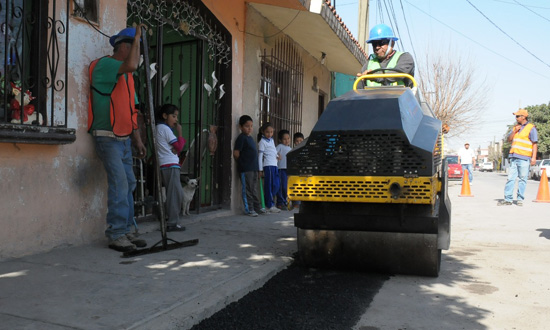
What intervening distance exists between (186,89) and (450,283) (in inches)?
197

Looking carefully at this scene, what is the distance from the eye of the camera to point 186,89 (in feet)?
24.8

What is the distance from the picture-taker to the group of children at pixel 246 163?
5.89 meters

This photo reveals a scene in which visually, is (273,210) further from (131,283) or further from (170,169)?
(131,283)

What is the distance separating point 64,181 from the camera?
14.6 ft

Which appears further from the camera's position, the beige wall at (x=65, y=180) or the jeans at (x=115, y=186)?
the jeans at (x=115, y=186)

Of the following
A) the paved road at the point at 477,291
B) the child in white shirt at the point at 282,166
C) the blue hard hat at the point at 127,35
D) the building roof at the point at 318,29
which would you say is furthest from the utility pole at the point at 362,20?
A: the blue hard hat at the point at 127,35

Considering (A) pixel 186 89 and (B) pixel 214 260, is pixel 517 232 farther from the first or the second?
(A) pixel 186 89

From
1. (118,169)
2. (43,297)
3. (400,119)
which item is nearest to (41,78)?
(118,169)

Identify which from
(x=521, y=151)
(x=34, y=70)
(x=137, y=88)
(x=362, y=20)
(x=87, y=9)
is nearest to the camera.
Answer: (x=34, y=70)

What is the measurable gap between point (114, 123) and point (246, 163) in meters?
3.56

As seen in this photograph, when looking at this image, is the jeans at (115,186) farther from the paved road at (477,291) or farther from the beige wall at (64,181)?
the paved road at (477,291)

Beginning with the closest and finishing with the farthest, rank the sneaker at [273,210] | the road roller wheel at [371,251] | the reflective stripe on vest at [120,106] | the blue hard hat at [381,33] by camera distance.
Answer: the road roller wheel at [371,251] < the reflective stripe on vest at [120,106] < the blue hard hat at [381,33] < the sneaker at [273,210]

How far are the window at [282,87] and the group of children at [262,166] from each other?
2.04 feet

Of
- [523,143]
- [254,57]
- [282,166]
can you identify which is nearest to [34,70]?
[254,57]
